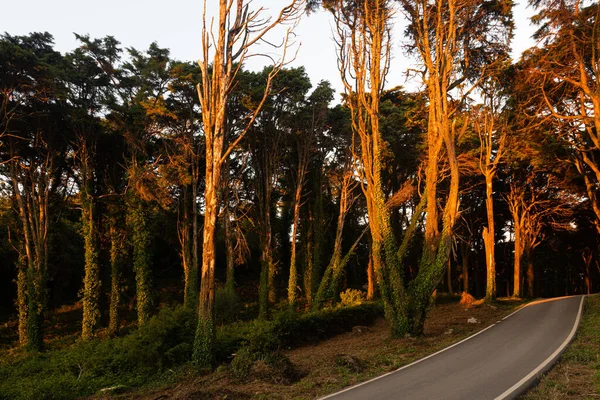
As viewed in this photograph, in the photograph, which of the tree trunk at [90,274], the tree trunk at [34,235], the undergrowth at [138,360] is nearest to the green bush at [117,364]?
the undergrowth at [138,360]

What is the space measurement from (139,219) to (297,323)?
12608 mm

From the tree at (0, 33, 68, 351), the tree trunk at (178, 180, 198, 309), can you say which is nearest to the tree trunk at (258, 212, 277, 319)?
the tree trunk at (178, 180, 198, 309)

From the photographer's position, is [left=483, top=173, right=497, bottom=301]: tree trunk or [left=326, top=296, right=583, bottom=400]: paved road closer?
[left=326, top=296, right=583, bottom=400]: paved road

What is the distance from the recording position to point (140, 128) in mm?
25422

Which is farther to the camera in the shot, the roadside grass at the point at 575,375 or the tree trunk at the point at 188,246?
the tree trunk at the point at 188,246

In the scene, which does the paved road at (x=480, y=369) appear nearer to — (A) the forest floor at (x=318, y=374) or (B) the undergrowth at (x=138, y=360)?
(A) the forest floor at (x=318, y=374)

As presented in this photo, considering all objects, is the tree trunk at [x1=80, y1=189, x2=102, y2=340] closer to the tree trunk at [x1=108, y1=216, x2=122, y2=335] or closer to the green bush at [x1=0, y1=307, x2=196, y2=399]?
the tree trunk at [x1=108, y1=216, x2=122, y2=335]

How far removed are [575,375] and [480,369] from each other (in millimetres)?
1922

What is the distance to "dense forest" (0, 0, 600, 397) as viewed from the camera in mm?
17188

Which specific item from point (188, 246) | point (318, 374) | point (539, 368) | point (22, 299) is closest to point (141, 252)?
point (188, 246)

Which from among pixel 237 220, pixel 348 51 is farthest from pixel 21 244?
pixel 348 51

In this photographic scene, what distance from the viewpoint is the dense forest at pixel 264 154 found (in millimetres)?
17188

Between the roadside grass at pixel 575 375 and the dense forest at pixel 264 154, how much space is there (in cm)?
517

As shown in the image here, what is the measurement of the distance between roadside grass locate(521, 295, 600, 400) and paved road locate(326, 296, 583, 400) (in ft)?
0.79
